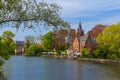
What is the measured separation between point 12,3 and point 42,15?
0.61 m

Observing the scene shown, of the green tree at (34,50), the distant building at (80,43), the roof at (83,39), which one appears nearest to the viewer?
the distant building at (80,43)

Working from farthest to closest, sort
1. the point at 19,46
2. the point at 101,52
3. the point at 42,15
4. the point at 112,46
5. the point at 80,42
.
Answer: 1. the point at 19,46
2. the point at 80,42
3. the point at 101,52
4. the point at 112,46
5. the point at 42,15

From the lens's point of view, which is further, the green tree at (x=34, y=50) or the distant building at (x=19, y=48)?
the distant building at (x=19, y=48)

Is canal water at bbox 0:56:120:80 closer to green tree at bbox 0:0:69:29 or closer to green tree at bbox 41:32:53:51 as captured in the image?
green tree at bbox 0:0:69:29

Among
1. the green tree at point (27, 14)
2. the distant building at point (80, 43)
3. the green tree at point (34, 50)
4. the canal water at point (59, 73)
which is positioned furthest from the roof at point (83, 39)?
the green tree at point (27, 14)

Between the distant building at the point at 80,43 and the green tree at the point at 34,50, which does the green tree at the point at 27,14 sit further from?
the green tree at the point at 34,50

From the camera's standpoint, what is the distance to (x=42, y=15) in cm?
584

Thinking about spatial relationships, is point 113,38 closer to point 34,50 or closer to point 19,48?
point 34,50

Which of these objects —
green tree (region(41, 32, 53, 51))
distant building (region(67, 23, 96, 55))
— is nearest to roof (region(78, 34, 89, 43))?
distant building (region(67, 23, 96, 55))

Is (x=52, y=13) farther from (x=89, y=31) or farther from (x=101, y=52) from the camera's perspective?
(x=89, y=31)

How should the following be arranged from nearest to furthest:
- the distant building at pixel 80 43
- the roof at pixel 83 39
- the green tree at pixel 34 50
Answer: the distant building at pixel 80 43 → the roof at pixel 83 39 → the green tree at pixel 34 50

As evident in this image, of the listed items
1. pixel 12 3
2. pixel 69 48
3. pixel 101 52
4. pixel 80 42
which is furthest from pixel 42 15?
pixel 69 48

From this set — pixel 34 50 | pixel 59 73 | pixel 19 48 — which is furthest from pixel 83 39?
pixel 19 48

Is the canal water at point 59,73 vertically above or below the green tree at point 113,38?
below
